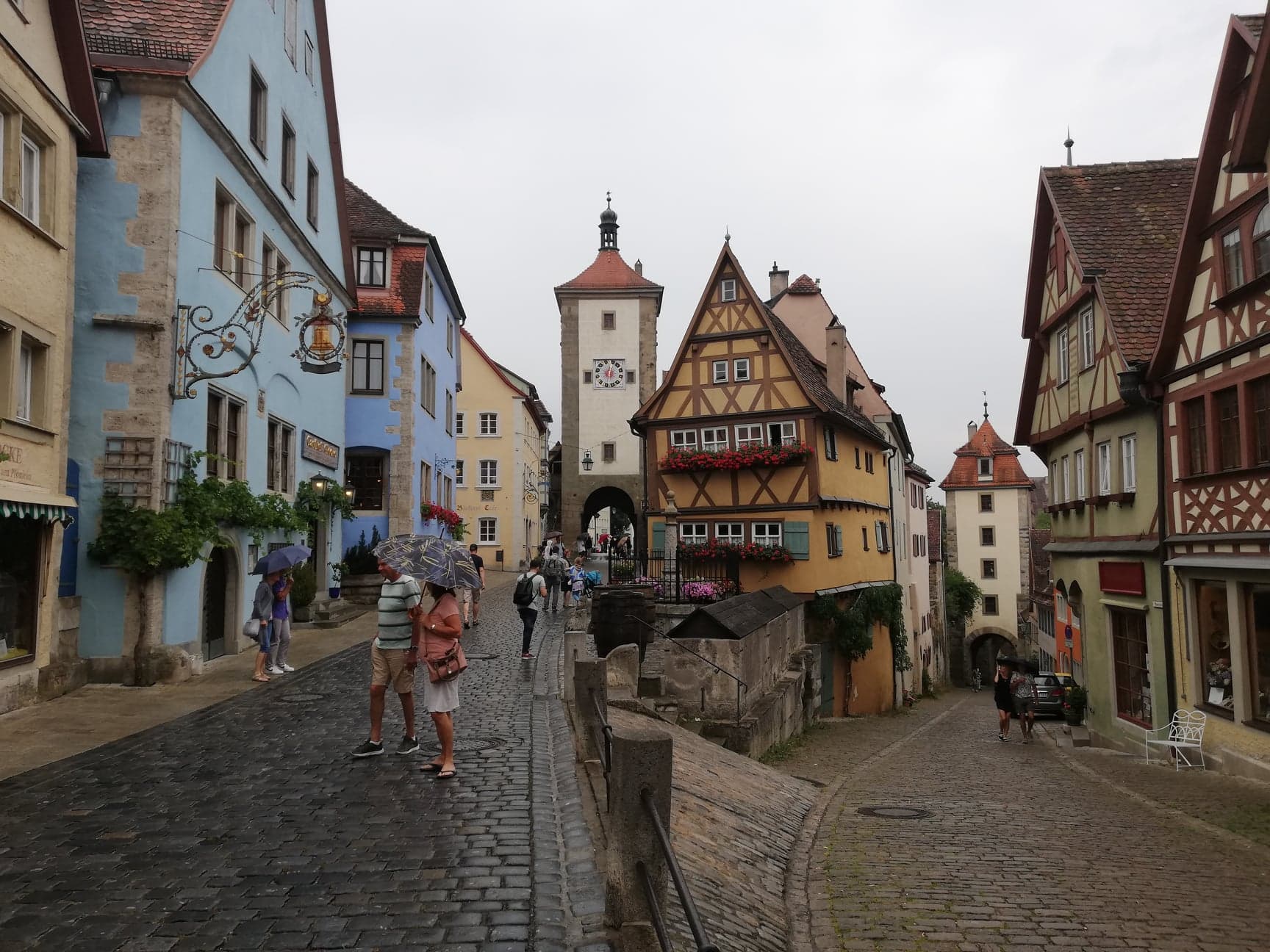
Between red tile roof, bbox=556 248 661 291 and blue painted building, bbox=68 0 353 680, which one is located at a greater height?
red tile roof, bbox=556 248 661 291

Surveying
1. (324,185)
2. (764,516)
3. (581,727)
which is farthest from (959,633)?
(581,727)

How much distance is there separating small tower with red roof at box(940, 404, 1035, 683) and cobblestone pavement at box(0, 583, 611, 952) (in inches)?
1963

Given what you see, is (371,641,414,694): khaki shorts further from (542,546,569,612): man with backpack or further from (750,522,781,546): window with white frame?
(750,522,781,546): window with white frame

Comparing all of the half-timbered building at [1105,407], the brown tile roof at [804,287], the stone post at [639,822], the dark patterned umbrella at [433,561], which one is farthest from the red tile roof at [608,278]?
the stone post at [639,822]

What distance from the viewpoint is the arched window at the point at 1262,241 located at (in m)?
13.7

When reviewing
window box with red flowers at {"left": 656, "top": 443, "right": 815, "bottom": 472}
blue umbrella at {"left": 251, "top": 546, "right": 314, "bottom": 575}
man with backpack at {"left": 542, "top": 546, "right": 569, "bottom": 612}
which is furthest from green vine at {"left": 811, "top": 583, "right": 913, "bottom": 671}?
blue umbrella at {"left": 251, "top": 546, "right": 314, "bottom": 575}

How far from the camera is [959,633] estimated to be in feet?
185

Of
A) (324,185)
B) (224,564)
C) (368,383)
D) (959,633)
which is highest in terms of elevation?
(324,185)

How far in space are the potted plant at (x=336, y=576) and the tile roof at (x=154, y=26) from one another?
42.5 ft

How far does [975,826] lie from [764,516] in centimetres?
1725

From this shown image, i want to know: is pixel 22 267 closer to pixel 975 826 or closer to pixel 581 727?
pixel 581 727

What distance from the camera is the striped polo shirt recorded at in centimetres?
888

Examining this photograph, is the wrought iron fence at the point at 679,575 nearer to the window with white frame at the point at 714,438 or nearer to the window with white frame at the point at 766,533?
the window with white frame at the point at 766,533

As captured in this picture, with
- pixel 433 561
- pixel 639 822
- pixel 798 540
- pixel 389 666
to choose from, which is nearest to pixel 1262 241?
pixel 433 561
